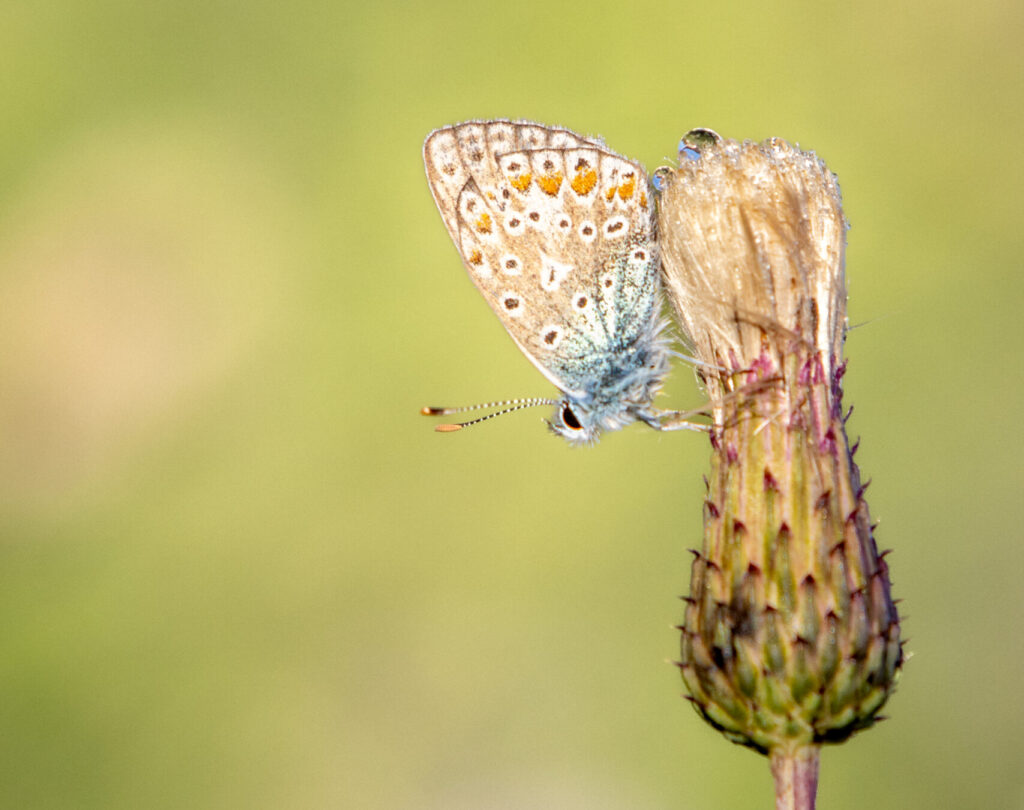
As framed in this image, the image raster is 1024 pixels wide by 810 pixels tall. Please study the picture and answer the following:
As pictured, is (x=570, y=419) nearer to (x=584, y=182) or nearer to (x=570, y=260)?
(x=570, y=260)

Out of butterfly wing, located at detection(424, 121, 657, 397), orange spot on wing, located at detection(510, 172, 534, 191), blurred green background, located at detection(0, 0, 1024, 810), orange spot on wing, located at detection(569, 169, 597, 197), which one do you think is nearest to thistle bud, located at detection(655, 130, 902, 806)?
butterfly wing, located at detection(424, 121, 657, 397)

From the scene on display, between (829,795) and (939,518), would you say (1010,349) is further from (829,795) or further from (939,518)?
(829,795)

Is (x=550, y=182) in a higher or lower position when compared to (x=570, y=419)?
higher

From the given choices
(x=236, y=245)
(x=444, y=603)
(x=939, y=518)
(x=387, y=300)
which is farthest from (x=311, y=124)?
(x=939, y=518)

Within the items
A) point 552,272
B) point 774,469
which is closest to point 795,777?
point 774,469

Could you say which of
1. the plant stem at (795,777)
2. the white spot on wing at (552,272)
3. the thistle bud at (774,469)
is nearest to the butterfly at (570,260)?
the white spot on wing at (552,272)

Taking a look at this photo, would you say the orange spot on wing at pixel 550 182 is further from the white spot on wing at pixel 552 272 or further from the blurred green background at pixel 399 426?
the blurred green background at pixel 399 426
